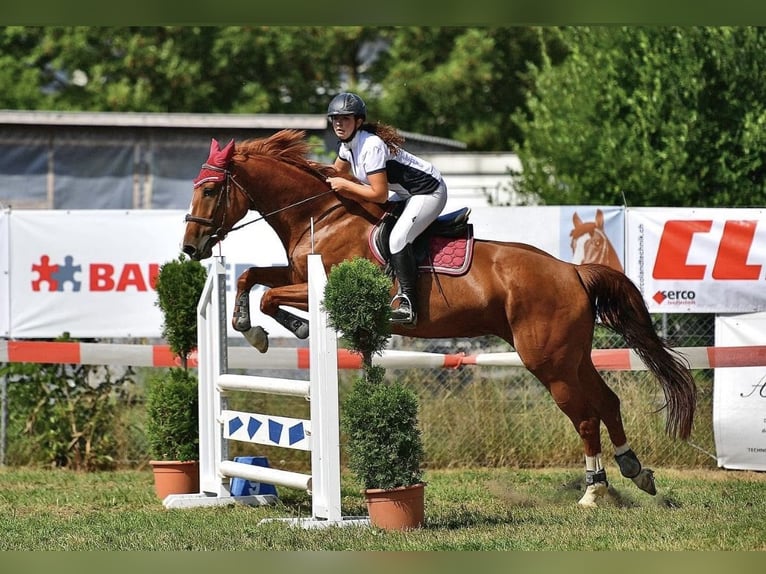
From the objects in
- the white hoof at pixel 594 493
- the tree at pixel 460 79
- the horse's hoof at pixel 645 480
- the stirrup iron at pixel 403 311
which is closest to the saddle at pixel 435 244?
the stirrup iron at pixel 403 311

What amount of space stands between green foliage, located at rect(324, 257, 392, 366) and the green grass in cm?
105

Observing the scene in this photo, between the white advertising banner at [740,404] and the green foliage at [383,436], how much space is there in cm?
401

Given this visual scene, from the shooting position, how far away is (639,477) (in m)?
7.33

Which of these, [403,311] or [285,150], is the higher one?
Result: [285,150]

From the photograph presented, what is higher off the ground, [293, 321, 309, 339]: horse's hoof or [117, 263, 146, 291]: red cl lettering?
[117, 263, 146, 291]: red cl lettering

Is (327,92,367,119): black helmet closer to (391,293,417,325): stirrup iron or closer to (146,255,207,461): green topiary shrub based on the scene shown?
(391,293,417,325): stirrup iron

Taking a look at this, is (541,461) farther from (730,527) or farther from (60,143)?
(60,143)

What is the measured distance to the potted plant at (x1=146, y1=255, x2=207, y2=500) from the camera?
786cm

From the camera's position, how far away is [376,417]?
19.9 feet

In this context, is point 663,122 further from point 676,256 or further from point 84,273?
point 84,273

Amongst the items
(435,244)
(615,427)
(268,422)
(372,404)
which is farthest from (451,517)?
(435,244)

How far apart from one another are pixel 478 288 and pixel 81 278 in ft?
13.5

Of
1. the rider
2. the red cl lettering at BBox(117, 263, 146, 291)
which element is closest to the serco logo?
the rider

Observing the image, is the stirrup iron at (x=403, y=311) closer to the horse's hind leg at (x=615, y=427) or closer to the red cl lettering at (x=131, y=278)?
the horse's hind leg at (x=615, y=427)
